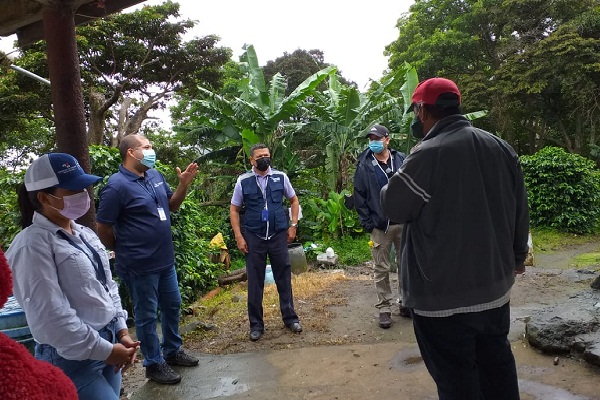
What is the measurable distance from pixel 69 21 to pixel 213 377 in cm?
282

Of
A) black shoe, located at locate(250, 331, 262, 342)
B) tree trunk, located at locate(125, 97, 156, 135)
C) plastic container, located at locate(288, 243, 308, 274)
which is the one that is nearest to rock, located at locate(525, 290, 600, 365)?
black shoe, located at locate(250, 331, 262, 342)

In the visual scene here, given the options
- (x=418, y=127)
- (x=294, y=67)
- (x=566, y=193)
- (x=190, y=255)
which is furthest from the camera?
(x=294, y=67)

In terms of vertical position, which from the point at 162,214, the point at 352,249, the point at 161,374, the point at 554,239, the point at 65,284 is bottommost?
the point at 554,239

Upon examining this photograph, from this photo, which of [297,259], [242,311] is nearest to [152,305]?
[242,311]

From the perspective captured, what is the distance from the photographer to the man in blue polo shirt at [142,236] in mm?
3352

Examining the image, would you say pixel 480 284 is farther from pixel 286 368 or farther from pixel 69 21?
pixel 69 21

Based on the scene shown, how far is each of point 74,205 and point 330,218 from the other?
7834 millimetres

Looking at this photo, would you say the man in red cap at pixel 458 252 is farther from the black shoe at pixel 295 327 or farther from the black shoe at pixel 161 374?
the black shoe at pixel 295 327

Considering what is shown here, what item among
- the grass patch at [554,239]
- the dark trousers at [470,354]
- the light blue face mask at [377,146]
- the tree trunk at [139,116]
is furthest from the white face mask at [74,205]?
the tree trunk at [139,116]

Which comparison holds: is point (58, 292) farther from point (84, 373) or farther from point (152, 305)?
point (152, 305)

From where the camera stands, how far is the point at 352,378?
3455 millimetres

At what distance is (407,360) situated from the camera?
12.2 ft

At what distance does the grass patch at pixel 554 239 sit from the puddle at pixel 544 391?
7.78 m

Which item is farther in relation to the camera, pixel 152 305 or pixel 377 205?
pixel 377 205
